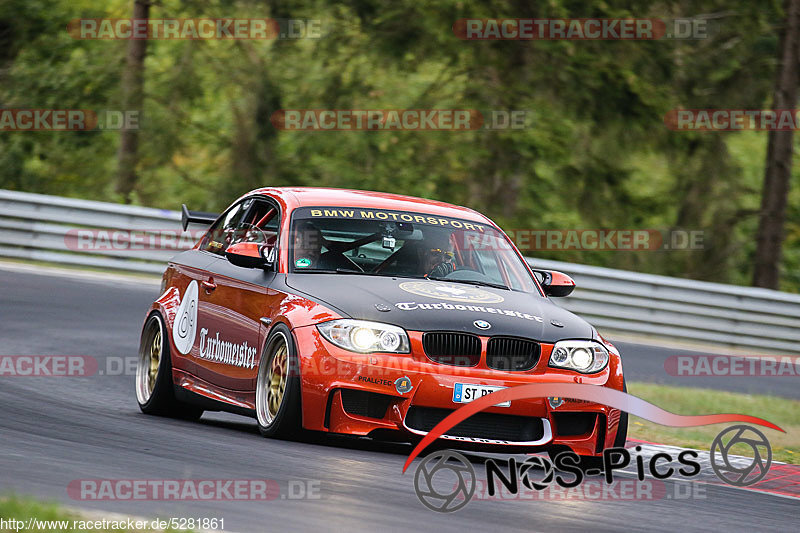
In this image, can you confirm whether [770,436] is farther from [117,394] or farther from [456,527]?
[456,527]

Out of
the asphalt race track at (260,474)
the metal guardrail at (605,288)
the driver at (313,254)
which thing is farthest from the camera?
the metal guardrail at (605,288)

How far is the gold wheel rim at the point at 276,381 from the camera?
25.9 ft

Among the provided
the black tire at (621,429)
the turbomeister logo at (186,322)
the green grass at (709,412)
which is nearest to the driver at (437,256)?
the black tire at (621,429)

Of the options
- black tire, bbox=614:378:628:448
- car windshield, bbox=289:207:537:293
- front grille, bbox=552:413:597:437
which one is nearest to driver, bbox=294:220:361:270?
car windshield, bbox=289:207:537:293

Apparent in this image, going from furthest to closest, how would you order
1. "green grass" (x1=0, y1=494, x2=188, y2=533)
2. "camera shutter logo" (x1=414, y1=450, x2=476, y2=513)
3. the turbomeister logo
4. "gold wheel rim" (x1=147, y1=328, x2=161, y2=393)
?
1. "gold wheel rim" (x1=147, y1=328, x2=161, y2=393)
2. the turbomeister logo
3. "camera shutter logo" (x1=414, y1=450, x2=476, y2=513)
4. "green grass" (x1=0, y1=494, x2=188, y2=533)

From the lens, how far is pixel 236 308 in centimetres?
882

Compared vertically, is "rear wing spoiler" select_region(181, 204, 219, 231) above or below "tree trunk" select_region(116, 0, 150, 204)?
below

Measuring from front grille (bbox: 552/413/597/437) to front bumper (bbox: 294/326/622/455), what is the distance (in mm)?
40

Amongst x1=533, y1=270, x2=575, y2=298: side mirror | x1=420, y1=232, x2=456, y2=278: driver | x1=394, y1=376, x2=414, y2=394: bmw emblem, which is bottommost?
x1=394, y1=376, x2=414, y2=394: bmw emblem

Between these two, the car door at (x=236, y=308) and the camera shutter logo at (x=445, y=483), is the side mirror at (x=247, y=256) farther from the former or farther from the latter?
the camera shutter logo at (x=445, y=483)

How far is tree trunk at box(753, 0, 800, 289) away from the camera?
2459 cm

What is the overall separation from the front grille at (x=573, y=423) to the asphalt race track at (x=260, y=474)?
59 cm

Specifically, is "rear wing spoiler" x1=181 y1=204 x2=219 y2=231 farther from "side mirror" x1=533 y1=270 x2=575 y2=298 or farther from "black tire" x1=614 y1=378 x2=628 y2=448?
"black tire" x1=614 y1=378 x2=628 y2=448

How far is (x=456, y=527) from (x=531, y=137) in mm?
19517
